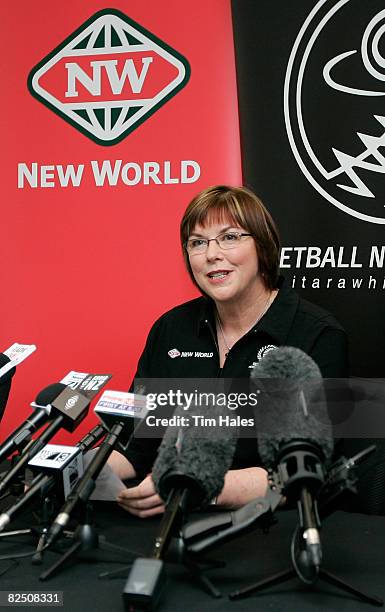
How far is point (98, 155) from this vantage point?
95.7 inches

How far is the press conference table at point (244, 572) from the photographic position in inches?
34.8

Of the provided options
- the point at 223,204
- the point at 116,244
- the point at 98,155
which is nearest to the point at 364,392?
the point at 223,204

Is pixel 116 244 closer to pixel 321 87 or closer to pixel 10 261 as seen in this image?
pixel 10 261

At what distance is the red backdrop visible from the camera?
2316 millimetres

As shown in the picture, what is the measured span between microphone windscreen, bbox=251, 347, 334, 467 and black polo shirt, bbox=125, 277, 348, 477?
47 centimetres

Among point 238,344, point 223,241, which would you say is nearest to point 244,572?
point 238,344

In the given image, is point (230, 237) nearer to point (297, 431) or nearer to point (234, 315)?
point (234, 315)

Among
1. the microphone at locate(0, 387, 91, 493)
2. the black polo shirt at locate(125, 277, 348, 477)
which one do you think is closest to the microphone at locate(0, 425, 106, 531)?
the microphone at locate(0, 387, 91, 493)

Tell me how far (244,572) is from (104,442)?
27 cm

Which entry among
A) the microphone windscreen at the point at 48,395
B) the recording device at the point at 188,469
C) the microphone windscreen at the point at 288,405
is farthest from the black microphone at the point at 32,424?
the microphone windscreen at the point at 288,405

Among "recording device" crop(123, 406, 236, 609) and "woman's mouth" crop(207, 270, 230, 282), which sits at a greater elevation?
"woman's mouth" crop(207, 270, 230, 282)

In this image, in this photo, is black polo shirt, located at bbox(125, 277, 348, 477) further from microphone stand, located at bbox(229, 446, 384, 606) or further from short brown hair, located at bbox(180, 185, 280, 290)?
microphone stand, located at bbox(229, 446, 384, 606)

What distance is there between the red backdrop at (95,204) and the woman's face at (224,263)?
2.47 feet

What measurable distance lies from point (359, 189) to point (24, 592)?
1.55 meters
